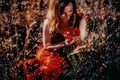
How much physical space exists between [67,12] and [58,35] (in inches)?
9.1

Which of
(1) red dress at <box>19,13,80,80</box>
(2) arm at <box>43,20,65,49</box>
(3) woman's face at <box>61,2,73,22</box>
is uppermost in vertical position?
(3) woman's face at <box>61,2,73,22</box>

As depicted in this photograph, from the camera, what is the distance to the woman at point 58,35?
2.90m

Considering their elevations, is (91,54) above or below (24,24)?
below

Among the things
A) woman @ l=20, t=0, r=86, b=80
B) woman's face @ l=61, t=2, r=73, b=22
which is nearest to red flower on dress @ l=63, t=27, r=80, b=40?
woman @ l=20, t=0, r=86, b=80

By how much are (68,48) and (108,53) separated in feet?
1.41

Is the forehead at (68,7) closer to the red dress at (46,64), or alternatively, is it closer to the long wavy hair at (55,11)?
the long wavy hair at (55,11)

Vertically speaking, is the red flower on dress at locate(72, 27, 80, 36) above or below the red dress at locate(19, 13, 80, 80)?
above

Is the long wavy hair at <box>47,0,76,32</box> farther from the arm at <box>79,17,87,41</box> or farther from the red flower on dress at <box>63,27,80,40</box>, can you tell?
the arm at <box>79,17,87,41</box>

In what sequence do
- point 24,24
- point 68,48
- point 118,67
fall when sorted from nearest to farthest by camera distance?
point 24,24 < point 68,48 < point 118,67

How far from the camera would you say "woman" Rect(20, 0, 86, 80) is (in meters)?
2.90

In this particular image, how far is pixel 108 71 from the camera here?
3.19m

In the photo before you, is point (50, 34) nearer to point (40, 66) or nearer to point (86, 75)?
point (40, 66)

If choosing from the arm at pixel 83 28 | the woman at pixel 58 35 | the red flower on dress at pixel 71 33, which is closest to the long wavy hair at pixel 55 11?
the woman at pixel 58 35

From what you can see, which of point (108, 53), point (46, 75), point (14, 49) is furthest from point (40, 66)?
point (108, 53)
